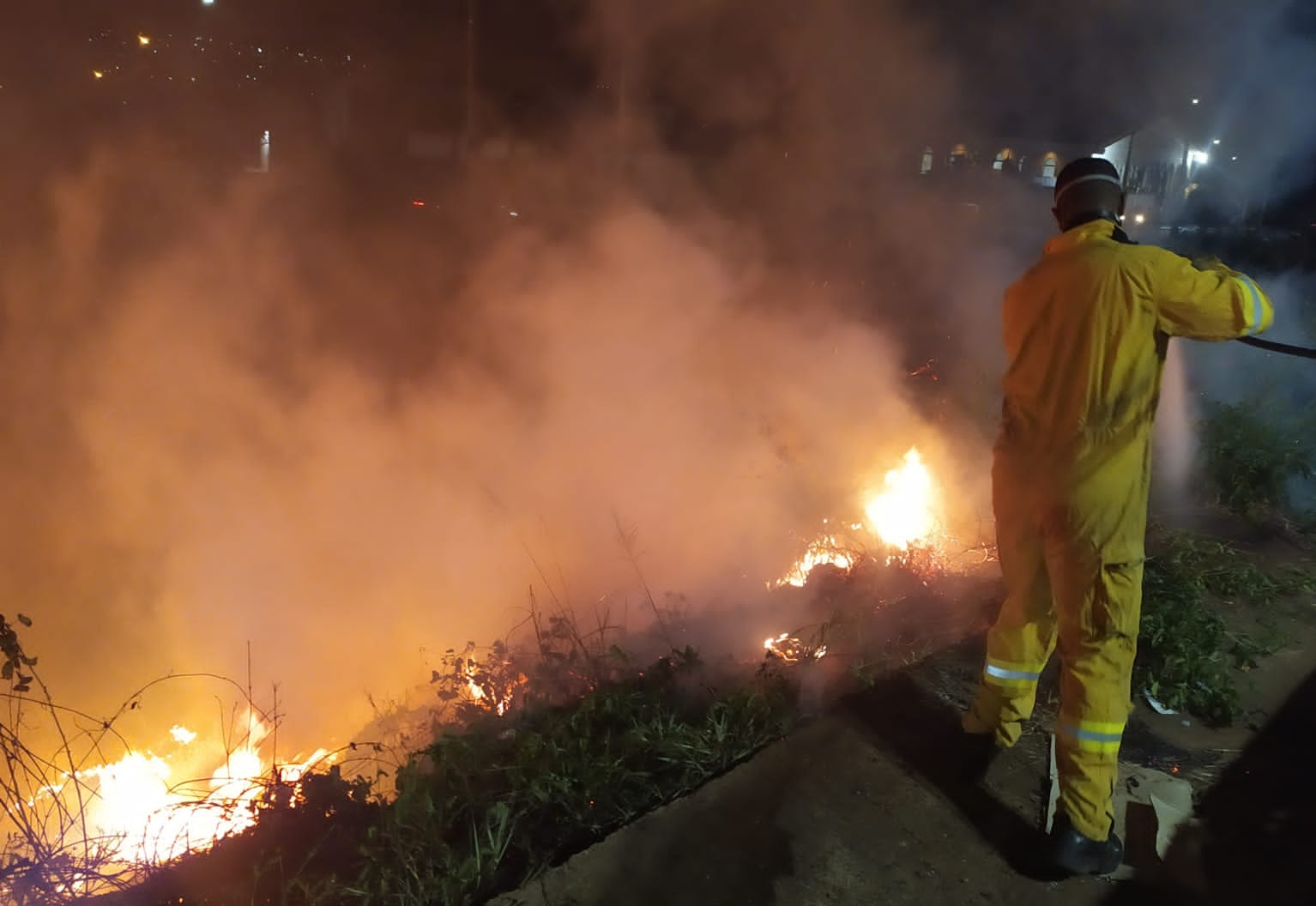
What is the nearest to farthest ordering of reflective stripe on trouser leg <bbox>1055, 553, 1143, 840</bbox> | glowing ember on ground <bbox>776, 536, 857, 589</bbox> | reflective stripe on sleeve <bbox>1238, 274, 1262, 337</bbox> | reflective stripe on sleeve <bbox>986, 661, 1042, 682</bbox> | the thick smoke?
reflective stripe on sleeve <bbox>1238, 274, 1262, 337</bbox> < reflective stripe on trouser leg <bbox>1055, 553, 1143, 840</bbox> < reflective stripe on sleeve <bbox>986, 661, 1042, 682</bbox> < glowing ember on ground <bbox>776, 536, 857, 589</bbox> < the thick smoke

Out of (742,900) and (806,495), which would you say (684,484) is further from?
(742,900)

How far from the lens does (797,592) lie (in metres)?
4.51

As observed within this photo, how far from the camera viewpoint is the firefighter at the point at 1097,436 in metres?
1.97

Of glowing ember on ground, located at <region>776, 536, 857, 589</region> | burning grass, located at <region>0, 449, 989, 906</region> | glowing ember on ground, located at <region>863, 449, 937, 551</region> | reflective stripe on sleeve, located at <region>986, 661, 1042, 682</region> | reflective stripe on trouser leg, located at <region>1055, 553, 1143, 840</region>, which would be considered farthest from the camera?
glowing ember on ground, located at <region>863, 449, 937, 551</region>

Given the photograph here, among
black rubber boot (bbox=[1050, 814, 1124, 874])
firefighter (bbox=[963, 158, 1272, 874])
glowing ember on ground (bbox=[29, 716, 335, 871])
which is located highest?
→ firefighter (bbox=[963, 158, 1272, 874])

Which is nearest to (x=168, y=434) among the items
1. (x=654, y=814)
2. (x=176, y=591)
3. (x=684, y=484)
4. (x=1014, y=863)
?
(x=176, y=591)

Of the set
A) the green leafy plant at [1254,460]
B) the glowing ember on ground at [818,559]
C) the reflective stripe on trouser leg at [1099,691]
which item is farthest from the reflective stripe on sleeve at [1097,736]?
the green leafy plant at [1254,460]

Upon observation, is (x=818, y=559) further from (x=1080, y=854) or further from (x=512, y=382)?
(x=1080, y=854)

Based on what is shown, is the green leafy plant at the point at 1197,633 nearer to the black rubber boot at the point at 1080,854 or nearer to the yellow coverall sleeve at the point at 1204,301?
the black rubber boot at the point at 1080,854

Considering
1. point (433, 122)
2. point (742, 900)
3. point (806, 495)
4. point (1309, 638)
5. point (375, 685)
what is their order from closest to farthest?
point (742, 900), point (1309, 638), point (806, 495), point (375, 685), point (433, 122)

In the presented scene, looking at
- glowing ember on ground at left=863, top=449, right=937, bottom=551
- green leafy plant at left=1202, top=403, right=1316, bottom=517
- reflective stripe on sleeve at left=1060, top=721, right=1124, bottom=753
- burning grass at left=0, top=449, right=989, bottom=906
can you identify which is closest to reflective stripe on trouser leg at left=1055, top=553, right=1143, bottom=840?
reflective stripe on sleeve at left=1060, top=721, right=1124, bottom=753

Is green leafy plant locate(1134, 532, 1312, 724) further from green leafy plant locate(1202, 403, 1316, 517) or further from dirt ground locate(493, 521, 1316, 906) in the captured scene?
green leafy plant locate(1202, 403, 1316, 517)

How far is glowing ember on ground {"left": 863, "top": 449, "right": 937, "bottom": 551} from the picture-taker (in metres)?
4.96

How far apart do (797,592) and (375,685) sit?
3.02 m
